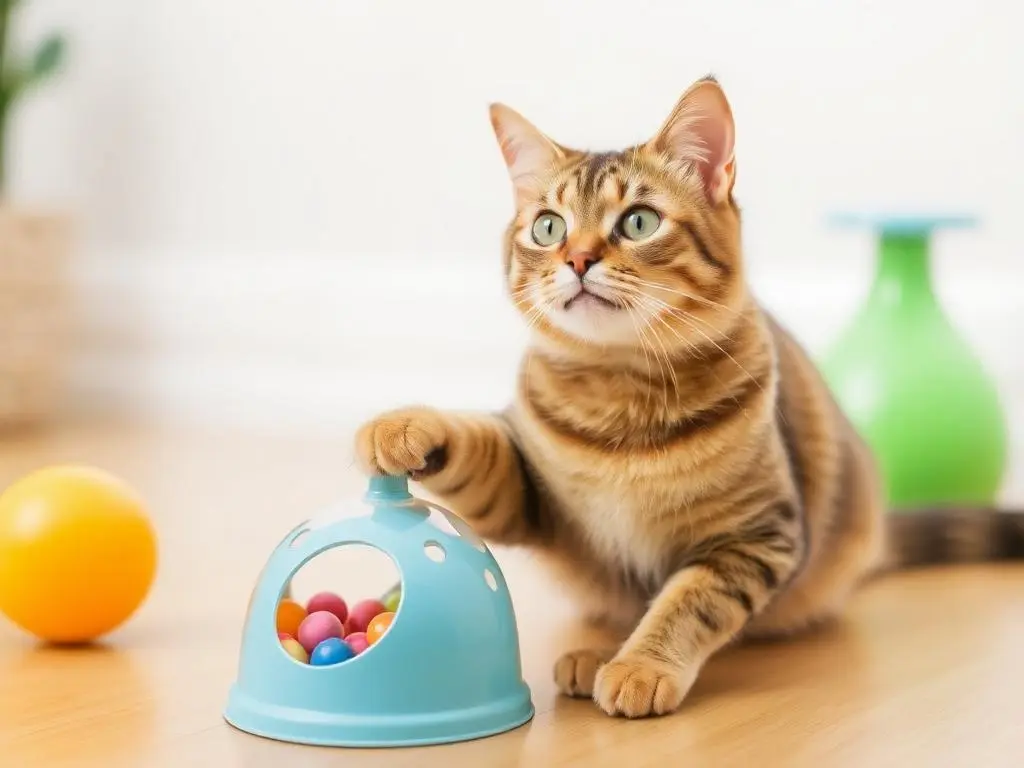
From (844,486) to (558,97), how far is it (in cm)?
130

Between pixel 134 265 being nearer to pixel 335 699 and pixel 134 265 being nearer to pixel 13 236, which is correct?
pixel 13 236

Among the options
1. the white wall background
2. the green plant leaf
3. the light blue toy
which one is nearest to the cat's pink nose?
the light blue toy

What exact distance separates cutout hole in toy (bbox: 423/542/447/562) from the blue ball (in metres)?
0.11

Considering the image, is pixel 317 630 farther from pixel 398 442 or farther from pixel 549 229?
pixel 549 229

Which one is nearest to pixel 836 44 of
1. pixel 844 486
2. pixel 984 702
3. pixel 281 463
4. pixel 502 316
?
pixel 502 316

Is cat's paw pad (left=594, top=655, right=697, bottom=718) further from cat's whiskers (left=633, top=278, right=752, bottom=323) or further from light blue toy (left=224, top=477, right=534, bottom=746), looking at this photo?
cat's whiskers (left=633, top=278, right=752, bottom=323)

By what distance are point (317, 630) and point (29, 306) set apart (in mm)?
2066

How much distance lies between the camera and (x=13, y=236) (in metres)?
3.14

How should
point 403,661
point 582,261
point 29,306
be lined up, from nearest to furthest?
point 403,661, point 582,261, point 29,306

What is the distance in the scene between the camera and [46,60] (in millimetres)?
3211

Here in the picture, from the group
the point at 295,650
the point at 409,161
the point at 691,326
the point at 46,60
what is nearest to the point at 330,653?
the point at 295,650

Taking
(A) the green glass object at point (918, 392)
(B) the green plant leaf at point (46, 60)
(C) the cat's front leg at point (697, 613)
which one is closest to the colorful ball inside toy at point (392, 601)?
(C) the cat's front leg at point (697, 613)

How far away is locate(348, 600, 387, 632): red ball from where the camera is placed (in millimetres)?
1444

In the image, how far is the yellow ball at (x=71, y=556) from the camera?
158 centimetres
